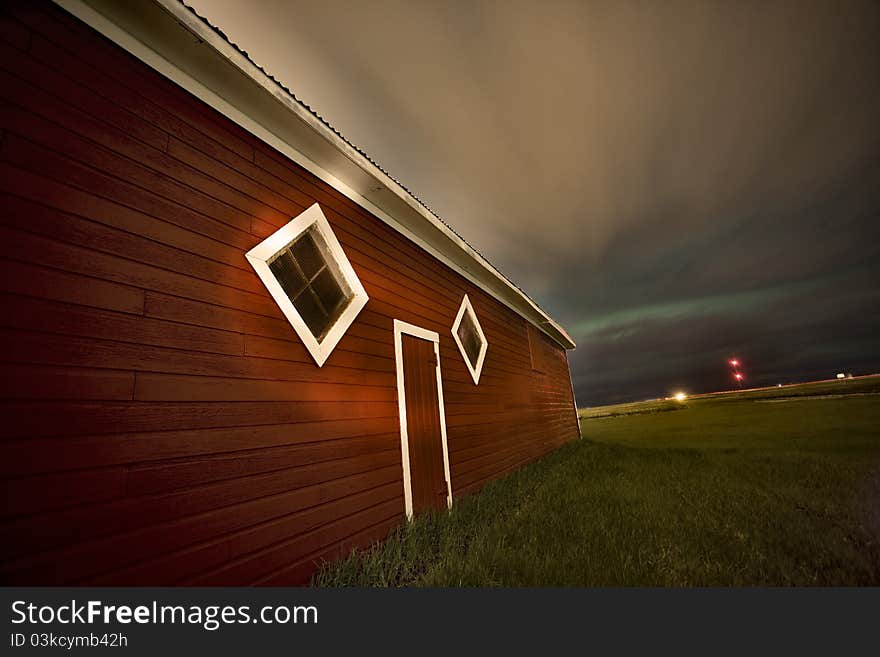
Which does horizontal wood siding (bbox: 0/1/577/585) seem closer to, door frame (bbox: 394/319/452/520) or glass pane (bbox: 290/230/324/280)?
glass pane (bbox: 290/230/324/280)

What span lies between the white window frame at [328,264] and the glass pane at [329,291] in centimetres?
10

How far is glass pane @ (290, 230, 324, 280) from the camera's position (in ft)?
11.8

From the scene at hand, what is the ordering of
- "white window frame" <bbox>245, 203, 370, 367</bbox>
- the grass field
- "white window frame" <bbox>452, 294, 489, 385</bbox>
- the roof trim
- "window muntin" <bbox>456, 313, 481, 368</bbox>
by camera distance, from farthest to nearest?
"window muntin" <bbox>456, 313, 481, 368</bbox> < "white window frame" <bbox>452, 294, 489, 385</bbox> < "white window frame" <bbox>245, 203, 370, 367</bbox> < the grass field < the roof trim

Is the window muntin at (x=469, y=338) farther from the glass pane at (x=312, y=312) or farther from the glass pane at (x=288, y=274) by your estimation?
the glass pane at (x=288, y=274)

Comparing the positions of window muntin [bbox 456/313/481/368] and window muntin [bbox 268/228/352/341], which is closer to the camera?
window muntin [bbox 268/228/352/341]

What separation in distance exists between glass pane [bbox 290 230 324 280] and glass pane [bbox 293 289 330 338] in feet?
0.81

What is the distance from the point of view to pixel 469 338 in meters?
7.10

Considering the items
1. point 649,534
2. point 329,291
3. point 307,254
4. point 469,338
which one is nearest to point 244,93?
point 307,254

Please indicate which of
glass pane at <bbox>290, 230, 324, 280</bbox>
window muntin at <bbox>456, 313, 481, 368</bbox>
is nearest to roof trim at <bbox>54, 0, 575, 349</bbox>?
glass pane at <bbox>290, 230, 324, 280</bbox>

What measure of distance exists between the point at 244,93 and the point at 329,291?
2.00 m

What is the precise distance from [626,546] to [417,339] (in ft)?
11.4

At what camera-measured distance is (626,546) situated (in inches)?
134

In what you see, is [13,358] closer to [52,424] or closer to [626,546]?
[52,424]

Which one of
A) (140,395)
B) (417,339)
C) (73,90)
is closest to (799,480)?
(417,339)
